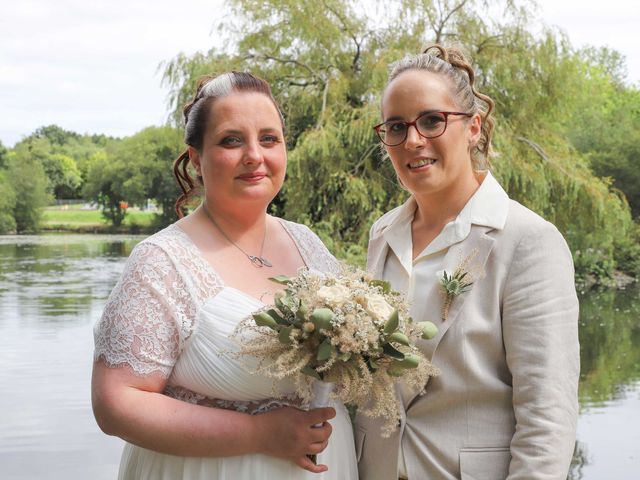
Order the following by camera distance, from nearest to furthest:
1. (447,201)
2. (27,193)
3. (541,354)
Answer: (541,354) → (447,201) → (27,193)

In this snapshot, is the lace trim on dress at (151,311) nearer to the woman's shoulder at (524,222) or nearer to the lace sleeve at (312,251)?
the lace sleeve at (312,251)

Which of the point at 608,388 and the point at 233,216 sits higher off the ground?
the point at 233,216

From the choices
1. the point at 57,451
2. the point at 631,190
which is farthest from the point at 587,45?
the point at 57,451

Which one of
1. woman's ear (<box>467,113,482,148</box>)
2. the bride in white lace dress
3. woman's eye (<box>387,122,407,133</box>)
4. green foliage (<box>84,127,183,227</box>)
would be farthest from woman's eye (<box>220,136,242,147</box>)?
green foliage (<box>84,127,183,227</box>)

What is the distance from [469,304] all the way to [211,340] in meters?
0.72

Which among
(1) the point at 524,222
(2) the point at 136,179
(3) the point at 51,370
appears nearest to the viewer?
(1) the point at 524,222

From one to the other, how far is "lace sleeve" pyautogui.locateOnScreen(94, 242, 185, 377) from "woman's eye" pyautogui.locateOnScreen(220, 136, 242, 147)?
1.32ft

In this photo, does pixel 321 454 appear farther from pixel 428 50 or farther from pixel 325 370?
pixel 428 50

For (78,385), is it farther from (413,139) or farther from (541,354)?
(541,354)

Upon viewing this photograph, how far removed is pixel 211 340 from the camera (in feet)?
7.72

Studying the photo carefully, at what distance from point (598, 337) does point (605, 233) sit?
3816 mm

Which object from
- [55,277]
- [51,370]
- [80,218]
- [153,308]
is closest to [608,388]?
[51,370]

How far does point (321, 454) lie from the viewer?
2.52m

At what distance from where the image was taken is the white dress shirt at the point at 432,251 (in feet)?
7.93
